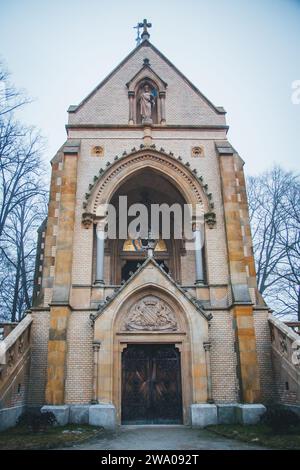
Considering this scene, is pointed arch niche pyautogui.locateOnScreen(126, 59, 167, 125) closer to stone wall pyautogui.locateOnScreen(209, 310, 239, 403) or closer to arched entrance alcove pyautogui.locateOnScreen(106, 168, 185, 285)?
arched entrance alcove pyautogui.locateOnScreen(106, 168, 185, 285)

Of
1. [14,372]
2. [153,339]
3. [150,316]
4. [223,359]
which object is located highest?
[150,316]

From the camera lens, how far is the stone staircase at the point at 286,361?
11375 mm

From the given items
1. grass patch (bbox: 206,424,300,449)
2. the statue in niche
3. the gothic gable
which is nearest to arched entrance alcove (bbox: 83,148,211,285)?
the statue in niche

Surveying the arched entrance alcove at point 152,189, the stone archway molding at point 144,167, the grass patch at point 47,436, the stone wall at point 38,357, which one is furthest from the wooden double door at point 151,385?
the stone archway molding at point 144,167

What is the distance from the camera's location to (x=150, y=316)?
1360 cm

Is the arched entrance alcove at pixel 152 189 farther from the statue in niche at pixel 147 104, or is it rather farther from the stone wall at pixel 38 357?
the stone wall at pixel 38 357

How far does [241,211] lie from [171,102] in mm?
6056

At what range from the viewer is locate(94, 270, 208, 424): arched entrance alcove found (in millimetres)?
12484

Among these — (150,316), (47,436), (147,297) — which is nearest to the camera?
(47,436)

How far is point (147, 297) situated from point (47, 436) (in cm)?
562

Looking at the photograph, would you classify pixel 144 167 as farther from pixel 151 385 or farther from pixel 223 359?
pixel 151 385

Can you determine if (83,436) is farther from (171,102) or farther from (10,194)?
(171,102)

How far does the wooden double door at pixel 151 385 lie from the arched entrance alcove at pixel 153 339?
32 millimetres

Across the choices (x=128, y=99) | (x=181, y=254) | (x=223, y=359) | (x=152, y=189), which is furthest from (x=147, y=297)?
(x=128, y=99)
